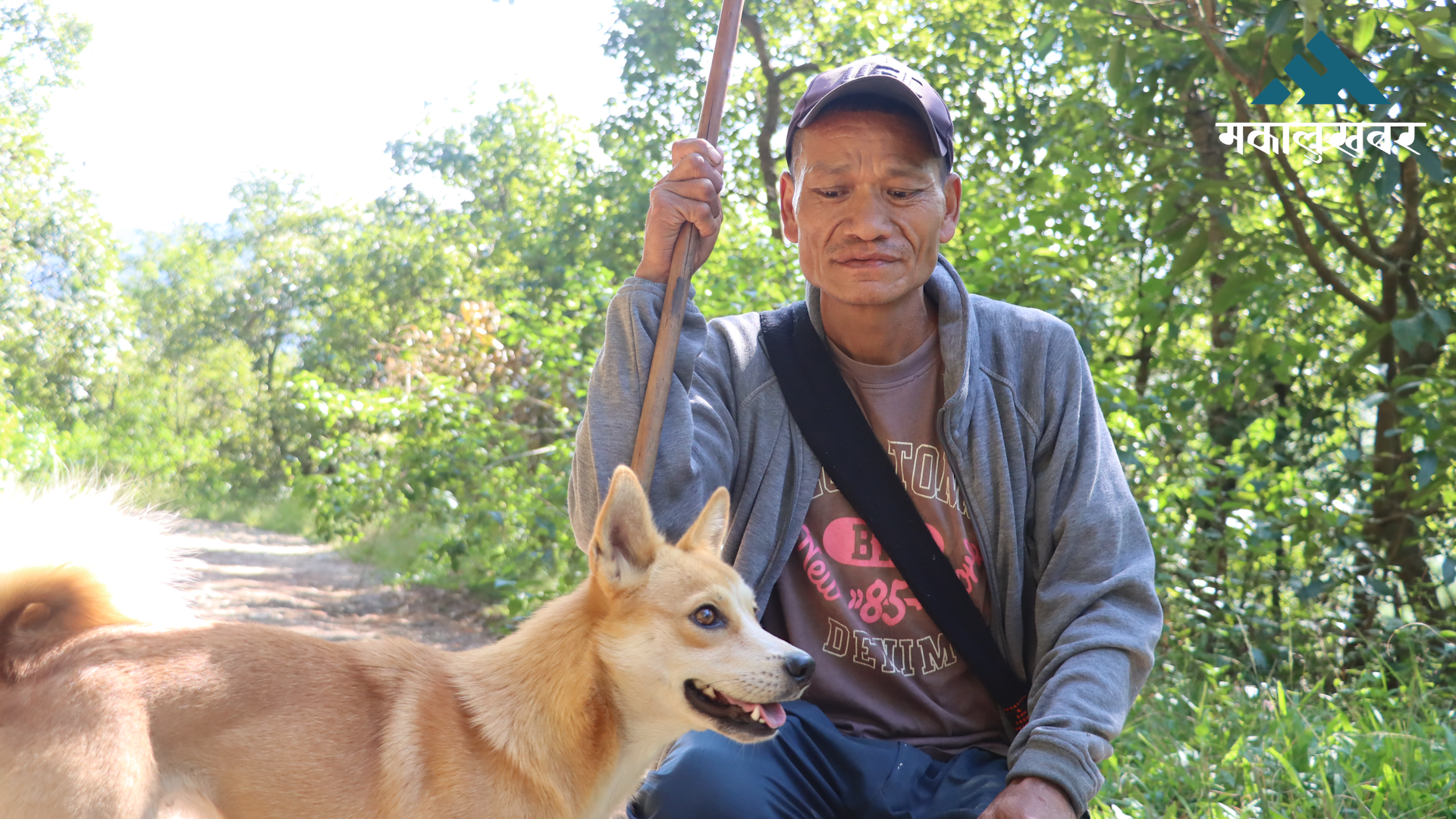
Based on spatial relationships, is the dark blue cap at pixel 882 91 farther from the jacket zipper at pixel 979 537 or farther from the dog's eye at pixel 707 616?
the dog's eye at pixel 707 616

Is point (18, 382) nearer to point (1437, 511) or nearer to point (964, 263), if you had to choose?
point (964, 263)

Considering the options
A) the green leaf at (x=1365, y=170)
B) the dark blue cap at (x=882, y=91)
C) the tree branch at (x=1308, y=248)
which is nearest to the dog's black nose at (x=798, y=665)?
the dark blue cap at (x=882, y=91)

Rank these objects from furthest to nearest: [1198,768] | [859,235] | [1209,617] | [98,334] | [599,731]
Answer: [98,334] → [1209,617] → [1198,768] → [859,235] → [599,731]

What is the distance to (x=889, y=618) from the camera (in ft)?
7.71

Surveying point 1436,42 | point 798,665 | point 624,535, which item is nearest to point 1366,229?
point 1436,42

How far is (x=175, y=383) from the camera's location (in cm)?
1950

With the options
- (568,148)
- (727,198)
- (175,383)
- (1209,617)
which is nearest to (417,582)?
(727,198)

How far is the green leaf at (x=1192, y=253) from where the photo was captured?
414cm

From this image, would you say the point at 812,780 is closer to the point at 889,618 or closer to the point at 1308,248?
the point at 889,618

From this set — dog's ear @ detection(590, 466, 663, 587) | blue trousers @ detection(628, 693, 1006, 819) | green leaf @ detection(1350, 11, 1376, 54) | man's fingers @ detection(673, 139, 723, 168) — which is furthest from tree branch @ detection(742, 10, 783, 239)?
blue trousers @ detection(628, 693, 1006, 819)

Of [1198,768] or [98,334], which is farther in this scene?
[98,334]

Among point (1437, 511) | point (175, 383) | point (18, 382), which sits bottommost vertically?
point (175, 383)

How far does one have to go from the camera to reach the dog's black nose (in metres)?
2.08

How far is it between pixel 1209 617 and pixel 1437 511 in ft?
3.53
